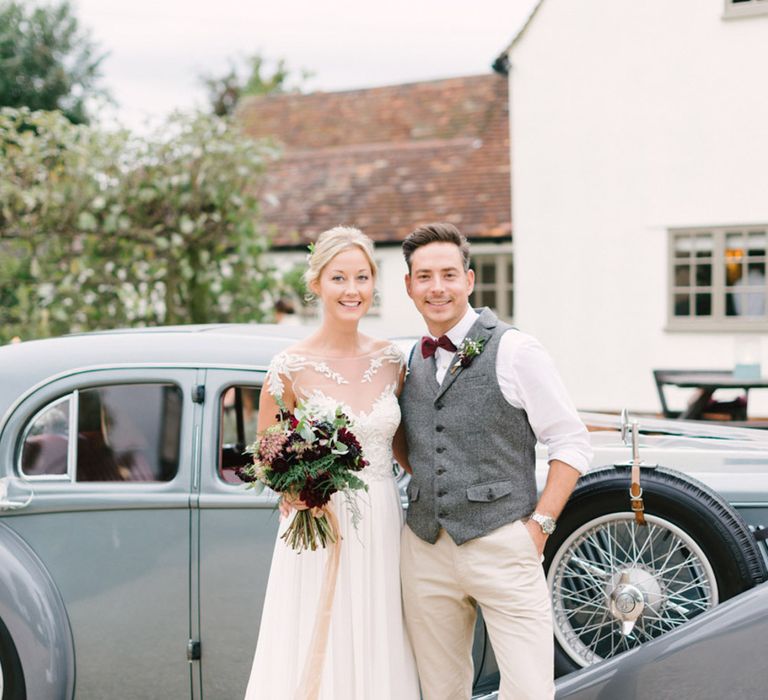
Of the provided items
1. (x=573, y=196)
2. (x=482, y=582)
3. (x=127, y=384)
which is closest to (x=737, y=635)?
(x=482, y=582)

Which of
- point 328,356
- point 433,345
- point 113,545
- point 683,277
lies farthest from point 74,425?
point 683,277

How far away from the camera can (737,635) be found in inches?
109

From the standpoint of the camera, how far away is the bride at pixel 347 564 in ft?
9.68

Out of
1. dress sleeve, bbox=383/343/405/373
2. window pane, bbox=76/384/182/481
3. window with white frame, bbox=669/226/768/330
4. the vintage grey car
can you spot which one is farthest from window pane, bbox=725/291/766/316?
dress sleeve, bbox=383/343/405/373

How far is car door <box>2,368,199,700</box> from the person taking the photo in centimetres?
340

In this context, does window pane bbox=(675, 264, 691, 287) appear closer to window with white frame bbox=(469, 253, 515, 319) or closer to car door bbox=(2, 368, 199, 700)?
window with white frame bbox=(469, 253, 515, 319)

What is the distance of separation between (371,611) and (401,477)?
0.65 m

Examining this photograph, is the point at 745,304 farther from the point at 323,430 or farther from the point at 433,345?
the point at 323,430

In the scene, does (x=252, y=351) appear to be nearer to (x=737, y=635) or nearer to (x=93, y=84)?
(x=737, y=635)

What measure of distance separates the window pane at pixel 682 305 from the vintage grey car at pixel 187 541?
9.41 m

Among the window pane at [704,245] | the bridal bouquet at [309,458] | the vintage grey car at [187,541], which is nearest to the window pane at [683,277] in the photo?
the window pane at [704,245]

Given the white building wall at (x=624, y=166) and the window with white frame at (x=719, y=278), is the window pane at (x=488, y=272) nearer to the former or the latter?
the white building wall at (x=624, y=166)

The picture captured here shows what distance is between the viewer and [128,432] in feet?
13.1

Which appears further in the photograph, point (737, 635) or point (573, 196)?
point (573, 196)
